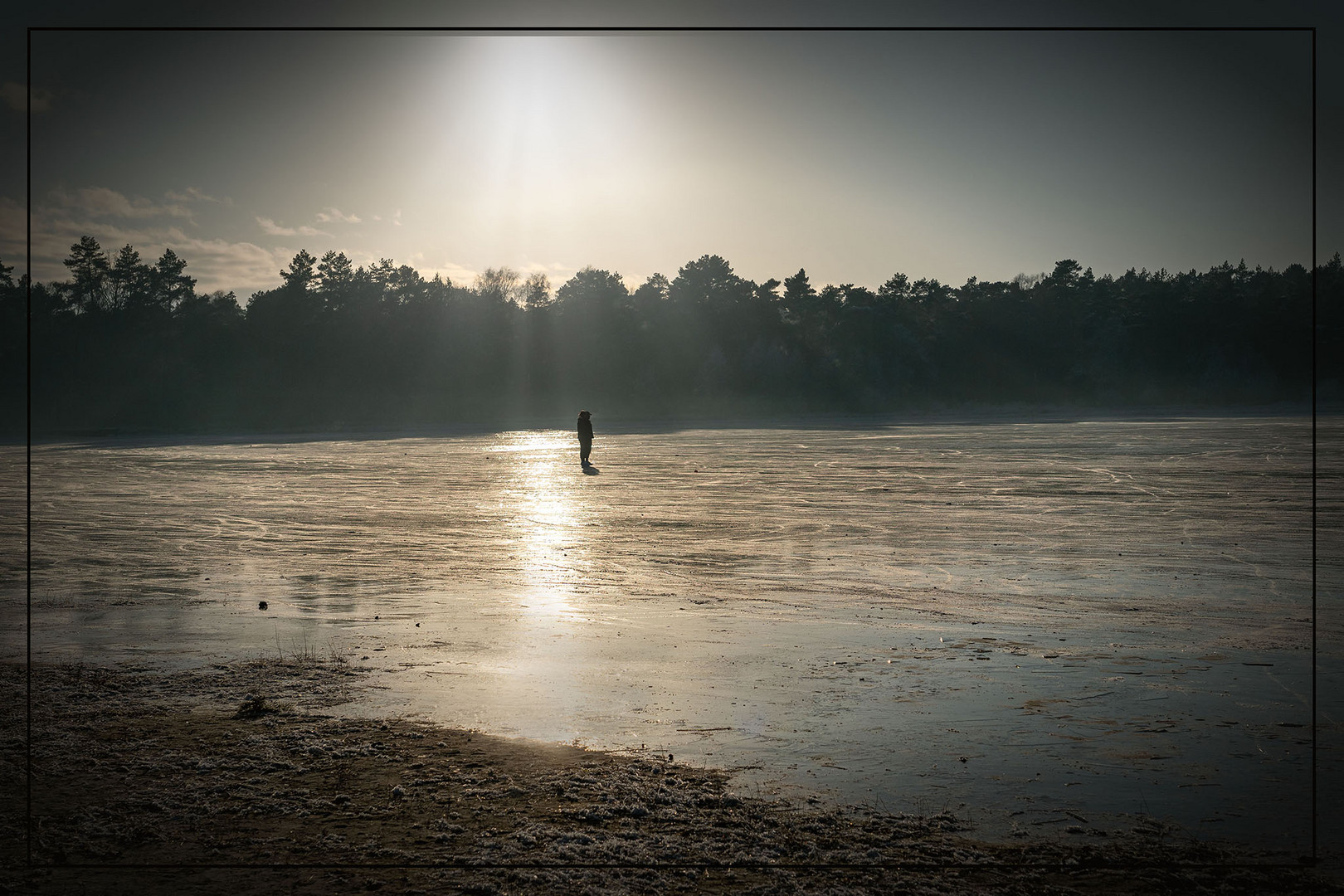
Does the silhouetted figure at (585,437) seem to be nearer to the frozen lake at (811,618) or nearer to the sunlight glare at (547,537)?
the sunlight glare at (547,537)

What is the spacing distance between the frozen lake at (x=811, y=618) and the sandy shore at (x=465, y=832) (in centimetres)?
39

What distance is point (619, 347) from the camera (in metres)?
87.4


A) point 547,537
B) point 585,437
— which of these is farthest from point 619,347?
point 547,537

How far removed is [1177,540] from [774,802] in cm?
1181

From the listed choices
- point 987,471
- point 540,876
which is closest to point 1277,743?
point 540,876

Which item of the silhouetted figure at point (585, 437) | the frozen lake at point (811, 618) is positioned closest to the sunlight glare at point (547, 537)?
the frozen lake at point (811, 618)

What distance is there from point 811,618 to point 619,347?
256 ft

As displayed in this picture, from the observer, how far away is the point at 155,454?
40156 mm

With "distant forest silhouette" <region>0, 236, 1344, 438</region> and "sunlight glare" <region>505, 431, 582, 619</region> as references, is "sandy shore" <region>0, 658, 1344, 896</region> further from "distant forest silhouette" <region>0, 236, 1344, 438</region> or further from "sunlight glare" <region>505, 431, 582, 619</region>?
"distant forest silhouette" <region>0, 236, 1344, 438</region>

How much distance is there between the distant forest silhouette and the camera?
76125mm

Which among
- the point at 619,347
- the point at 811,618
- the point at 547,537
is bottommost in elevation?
the point at 811,618

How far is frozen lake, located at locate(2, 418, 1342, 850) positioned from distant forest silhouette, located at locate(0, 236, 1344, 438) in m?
49.0

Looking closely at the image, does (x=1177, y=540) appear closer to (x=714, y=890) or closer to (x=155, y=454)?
(x=714, y=890)

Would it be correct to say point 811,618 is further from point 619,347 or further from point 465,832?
point 619,347
